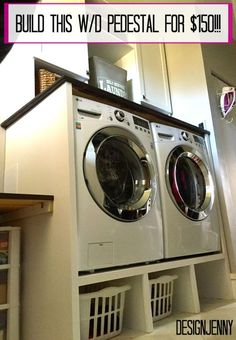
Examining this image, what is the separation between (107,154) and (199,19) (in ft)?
5.51

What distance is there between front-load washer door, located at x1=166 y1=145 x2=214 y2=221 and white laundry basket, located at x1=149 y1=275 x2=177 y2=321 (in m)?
0.38

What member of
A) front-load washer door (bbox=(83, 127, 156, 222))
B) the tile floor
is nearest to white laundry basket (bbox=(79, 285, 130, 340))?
the tile floor

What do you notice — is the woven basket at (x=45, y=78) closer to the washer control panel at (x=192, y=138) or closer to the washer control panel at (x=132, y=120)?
the washer control panel at (x=132, y=120)

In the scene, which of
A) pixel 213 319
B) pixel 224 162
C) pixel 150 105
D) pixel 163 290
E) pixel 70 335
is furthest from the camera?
pixel 150 105

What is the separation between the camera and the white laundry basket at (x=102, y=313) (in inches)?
43.0

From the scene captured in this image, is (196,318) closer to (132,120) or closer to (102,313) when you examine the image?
(102,313)

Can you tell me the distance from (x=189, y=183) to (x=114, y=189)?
66 cm

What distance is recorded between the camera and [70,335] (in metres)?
0.97

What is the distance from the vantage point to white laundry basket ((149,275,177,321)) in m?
1.38

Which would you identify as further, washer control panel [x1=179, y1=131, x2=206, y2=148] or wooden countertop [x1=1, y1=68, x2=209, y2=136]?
washer control panel [x1=179, y1=131, x2=206, y2=148]

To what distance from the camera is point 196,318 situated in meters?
1.34

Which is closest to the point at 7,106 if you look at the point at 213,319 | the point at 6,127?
the point at 6,127

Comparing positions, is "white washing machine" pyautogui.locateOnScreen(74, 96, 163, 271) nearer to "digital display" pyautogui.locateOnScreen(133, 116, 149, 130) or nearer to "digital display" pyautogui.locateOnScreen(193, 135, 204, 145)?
"digital display" pyautogui.locateOnScreen(133, 116, 149, 130)

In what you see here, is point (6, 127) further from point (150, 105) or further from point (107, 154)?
point (150, 105)
